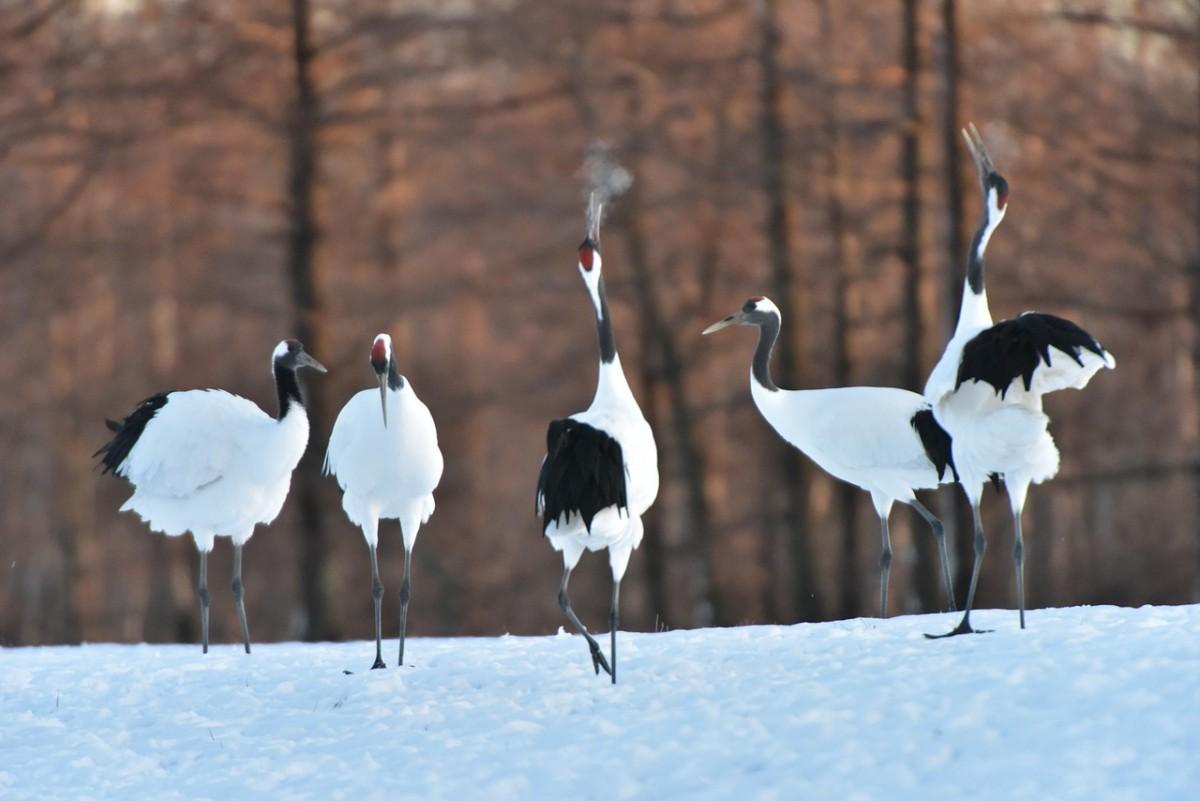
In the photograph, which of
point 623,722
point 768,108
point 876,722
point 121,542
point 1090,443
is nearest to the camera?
point 876,722

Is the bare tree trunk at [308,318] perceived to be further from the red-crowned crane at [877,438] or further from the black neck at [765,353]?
the red-crowned crane at [877,438]

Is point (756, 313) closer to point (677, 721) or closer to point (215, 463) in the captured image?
point (215, 463)

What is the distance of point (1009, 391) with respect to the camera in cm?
896

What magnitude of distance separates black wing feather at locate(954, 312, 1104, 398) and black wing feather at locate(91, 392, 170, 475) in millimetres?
5735

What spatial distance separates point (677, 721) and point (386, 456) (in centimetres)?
263

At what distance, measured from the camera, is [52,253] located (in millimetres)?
17859

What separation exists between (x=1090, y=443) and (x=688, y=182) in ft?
17.8

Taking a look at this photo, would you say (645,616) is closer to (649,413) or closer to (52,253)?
(649,413)

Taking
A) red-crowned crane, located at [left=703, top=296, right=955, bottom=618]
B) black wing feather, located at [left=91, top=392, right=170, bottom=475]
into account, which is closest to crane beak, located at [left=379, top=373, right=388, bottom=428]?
black wing feather, located at [left=91, top=392, right=170, bottom=475]

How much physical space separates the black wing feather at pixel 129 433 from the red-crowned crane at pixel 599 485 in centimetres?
367

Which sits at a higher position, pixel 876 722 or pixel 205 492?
pixel 205 492

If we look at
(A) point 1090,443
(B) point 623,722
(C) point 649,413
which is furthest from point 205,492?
(A) point 1090,443

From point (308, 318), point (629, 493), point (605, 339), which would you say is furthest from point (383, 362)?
point (308, 318)

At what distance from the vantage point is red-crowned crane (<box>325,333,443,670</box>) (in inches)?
386
